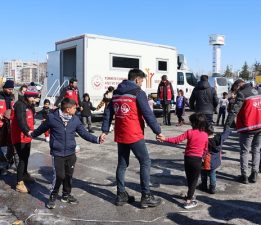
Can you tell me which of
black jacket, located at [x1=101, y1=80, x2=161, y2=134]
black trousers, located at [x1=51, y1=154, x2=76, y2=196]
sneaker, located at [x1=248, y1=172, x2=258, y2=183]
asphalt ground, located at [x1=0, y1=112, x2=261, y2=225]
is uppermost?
black jacket, located at [x1=101, y1=80, x2=161, y2=134]

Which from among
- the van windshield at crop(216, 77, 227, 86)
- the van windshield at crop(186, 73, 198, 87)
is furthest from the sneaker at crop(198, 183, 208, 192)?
the van windshield at crop(216, 77, 227, 86)

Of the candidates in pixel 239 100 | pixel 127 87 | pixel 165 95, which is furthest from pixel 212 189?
pixel 165 95

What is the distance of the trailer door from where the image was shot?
16812mm

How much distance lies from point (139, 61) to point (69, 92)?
6.15m

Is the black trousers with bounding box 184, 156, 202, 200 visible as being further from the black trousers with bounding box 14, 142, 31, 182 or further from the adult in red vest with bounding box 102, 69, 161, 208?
the black trousers with bounding box 14, 142, 31, 182

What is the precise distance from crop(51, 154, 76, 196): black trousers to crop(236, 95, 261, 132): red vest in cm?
304

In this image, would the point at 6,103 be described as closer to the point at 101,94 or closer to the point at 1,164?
the point at 1,164

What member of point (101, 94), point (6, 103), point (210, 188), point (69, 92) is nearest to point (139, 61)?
point (101, 94)

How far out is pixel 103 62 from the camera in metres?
15.5

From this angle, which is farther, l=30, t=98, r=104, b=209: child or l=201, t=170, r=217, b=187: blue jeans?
l=201, t=170, r=217, b=187: blue jeans

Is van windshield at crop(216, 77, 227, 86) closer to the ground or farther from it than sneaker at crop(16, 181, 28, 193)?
farther from it

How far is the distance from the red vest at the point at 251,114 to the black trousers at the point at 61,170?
3.04m

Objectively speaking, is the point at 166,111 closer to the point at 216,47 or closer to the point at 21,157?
the point at 21,157

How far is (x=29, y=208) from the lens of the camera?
5418 mm
